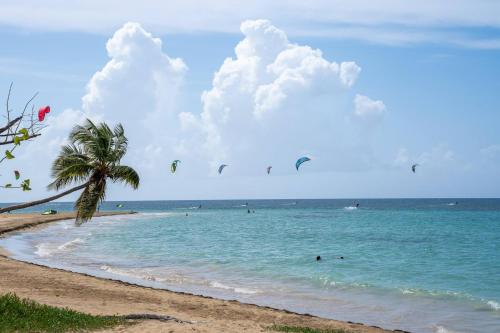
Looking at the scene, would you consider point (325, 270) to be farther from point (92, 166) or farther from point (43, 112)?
point (43, 112)

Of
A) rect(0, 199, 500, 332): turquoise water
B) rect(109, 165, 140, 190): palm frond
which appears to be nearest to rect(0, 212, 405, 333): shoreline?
rect(0, 199, 500, 332): turquoise water

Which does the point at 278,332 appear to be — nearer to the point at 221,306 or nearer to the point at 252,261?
the point at 221,306

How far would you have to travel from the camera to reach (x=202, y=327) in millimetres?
13188

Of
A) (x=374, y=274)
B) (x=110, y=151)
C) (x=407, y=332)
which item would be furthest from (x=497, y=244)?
(x=110, y=151)

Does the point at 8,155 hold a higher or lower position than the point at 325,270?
higher

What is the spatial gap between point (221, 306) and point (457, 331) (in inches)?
306

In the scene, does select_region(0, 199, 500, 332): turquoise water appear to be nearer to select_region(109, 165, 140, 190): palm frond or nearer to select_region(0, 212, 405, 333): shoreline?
select_region(0, 212, 405, 333): shoreline

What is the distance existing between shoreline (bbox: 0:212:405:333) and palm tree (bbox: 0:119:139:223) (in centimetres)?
308

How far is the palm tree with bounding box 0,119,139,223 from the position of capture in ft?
63.5

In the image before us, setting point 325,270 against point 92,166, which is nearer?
point 92,166

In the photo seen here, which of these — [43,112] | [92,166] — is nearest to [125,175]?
[92,166]

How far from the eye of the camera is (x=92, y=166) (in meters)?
19.3

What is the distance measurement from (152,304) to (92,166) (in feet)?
17.5

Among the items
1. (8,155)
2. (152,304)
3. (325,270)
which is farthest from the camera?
(325,270)
